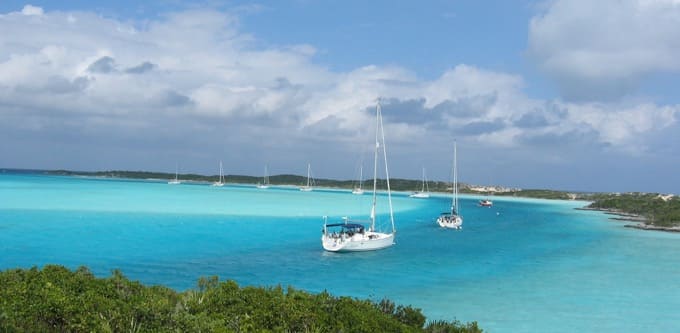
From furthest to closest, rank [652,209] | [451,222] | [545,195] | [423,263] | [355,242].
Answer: [545,195] < [652,209] < [451,222] < [355,242] < [423,263]

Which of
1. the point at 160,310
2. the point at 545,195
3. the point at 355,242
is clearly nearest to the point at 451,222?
the point at 355,242

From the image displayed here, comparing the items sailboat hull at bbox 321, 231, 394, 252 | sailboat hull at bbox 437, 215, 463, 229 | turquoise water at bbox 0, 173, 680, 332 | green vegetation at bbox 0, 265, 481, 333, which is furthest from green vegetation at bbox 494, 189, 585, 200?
green vegetation at bbox 0, 265, 481, 333

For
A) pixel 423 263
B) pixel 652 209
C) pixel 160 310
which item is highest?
pixel 160 310

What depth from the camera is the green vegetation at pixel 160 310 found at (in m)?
8.44

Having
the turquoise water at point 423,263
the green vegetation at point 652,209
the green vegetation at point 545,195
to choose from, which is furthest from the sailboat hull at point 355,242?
the green vegetation at point 545,195

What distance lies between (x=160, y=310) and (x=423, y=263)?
74.6ft

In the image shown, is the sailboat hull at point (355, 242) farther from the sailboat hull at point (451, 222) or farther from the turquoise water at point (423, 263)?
the sailboat hull at point (451, 222)

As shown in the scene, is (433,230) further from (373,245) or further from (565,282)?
(565,282)

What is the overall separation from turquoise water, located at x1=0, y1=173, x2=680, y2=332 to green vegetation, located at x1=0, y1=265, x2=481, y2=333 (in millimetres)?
8253

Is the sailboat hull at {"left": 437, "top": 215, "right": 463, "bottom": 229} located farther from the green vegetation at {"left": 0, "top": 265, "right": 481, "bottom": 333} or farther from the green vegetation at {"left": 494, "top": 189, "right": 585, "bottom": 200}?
the green vegetation at {"left": 494, "top": 189, "right": 585, "bottom": 200}

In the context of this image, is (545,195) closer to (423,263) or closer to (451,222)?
(451,222)

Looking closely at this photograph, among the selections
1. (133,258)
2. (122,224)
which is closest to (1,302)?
(133,258)

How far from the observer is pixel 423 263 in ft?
98.6

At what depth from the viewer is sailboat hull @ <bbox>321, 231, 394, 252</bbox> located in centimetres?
3266
